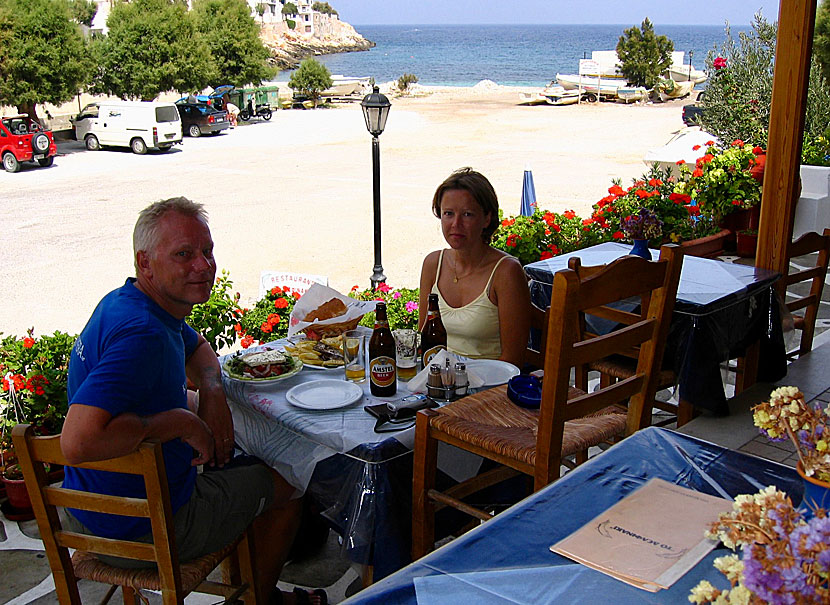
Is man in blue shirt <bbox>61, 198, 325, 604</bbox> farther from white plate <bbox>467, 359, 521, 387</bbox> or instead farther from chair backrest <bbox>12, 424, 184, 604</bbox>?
white plate <bbox>467, 359, 521, 387</bbox>

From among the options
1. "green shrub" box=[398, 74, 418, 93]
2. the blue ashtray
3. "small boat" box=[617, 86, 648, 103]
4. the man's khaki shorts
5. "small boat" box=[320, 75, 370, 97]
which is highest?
"green shrub" box=[398, 74, 418, 93]

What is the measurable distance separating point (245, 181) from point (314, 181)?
1488mm

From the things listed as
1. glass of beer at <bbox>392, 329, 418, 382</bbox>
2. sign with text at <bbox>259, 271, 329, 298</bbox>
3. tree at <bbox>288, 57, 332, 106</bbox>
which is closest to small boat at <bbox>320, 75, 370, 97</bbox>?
tree at <bbox>288, 57, 332, 106</bbox>

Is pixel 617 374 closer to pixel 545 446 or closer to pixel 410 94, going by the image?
pixel 545 446

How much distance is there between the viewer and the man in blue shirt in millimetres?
1799

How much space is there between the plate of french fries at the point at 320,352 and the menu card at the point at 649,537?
A: 1242 millimetres

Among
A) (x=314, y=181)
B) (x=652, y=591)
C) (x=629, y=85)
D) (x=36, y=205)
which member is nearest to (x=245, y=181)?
(x=314, y=181)

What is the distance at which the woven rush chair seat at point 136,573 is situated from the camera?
6.33 feet

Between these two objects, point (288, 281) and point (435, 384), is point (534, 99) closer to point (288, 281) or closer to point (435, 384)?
point (288, 281)

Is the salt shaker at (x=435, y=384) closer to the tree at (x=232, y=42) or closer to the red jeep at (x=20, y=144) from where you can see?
the red jeep at (x=20, y=144)

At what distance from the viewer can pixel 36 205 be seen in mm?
13961

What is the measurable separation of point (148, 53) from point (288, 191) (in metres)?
14.5

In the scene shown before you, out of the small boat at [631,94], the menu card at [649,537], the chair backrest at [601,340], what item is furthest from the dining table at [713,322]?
the small boat at [631,94]

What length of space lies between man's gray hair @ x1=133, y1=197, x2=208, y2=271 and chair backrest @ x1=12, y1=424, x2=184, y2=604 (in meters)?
0.56
